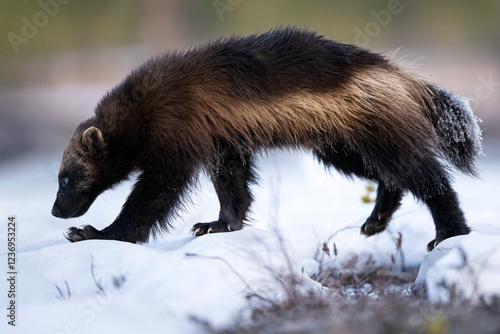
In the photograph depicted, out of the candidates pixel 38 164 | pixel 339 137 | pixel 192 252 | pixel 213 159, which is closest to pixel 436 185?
pixel 339 137

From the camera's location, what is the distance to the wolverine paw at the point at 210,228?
4.04 meters

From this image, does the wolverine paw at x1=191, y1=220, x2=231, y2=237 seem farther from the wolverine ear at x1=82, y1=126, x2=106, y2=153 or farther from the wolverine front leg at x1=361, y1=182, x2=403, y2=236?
the wolverine front leg at x1=361, y1=182, x2=403, y2=236

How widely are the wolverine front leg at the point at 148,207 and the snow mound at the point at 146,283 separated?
1.19 feet

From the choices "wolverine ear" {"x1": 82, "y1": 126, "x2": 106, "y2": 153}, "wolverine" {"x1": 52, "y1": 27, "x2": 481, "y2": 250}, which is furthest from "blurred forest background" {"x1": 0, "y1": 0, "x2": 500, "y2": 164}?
"wolverine ear" {"x1": 82, "y1": 126, "x2": 106, "y2": 153}

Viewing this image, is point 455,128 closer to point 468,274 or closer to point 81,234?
point 468,274

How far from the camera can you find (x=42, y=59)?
12328 millimetres

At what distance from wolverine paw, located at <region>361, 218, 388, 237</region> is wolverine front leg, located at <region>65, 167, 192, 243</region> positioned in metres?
1.36

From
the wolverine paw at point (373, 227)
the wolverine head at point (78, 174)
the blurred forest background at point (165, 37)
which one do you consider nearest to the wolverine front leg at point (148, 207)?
the wolverine head at point (78, 174)

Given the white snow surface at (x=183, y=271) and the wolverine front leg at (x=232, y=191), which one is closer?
the white snow surface at (x=183, y=271)

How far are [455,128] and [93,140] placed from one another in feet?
6.73

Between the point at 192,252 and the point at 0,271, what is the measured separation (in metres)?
0.91

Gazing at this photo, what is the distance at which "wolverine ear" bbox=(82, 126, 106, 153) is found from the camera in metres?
3.69

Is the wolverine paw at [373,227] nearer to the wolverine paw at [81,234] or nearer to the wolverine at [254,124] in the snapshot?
the wolverine at [254,124]

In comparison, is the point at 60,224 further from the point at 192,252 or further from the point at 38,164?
the point at 38,164
